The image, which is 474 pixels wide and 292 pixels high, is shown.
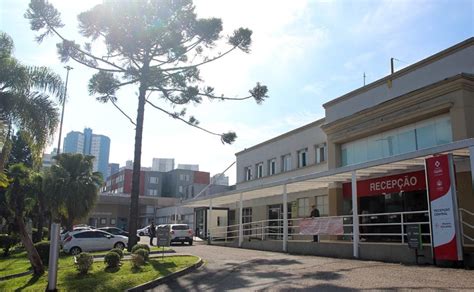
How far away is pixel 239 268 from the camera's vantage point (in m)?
14.6

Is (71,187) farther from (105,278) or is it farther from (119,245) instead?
(105,278)

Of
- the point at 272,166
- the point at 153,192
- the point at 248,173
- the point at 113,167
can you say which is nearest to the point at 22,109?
the point at 272,166

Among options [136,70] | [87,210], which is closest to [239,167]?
[87,210]

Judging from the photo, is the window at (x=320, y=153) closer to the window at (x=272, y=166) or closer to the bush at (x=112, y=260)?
the window at (x=272, y=166)

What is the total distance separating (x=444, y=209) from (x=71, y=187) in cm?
2532

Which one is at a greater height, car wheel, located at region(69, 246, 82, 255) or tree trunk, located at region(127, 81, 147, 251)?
tree trunk, located at region(127, 81, 147, 251)

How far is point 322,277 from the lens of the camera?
1182 centimetres

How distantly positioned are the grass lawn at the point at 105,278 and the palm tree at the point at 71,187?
15.4m

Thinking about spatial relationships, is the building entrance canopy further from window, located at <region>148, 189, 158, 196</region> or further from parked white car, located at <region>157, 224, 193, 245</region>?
window, located at <region>148, 189, 158, 196</region>

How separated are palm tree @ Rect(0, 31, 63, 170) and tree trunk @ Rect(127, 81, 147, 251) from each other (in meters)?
6.06

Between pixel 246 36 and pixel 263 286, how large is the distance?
14.3 meters

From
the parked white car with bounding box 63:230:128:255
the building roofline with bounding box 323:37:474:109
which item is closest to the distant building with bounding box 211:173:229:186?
the parked white car with bounding box 63:230:128:255

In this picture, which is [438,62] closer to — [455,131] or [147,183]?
[455,131]

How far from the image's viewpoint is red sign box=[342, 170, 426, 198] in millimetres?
17922
